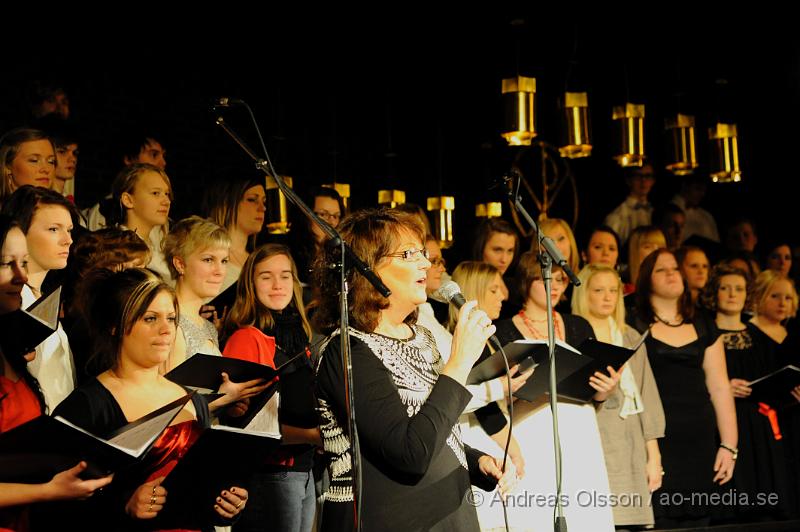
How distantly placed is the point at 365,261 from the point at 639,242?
3959 mm

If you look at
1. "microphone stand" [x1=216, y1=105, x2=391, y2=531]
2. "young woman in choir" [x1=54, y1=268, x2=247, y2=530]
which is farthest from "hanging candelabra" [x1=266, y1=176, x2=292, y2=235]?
"microphone stand" [x1=216, y1=105, x2=391, y2=531]

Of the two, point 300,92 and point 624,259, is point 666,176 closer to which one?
point 624,259

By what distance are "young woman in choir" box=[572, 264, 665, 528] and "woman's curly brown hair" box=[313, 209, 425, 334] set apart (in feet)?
6.99

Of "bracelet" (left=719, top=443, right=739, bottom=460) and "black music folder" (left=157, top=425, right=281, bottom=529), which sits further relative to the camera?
"bracelet" (left=719, top=443, right=739, bottom=460)

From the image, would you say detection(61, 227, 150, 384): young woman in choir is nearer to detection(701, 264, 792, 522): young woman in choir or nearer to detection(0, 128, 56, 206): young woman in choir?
detection(0, 128, 56, 206): young woman in choir

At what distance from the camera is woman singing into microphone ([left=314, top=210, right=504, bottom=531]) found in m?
2.28

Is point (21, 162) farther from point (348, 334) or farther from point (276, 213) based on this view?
point (348, 334)

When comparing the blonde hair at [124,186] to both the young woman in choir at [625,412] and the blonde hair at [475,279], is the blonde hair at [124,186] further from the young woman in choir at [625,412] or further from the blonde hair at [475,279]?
the young woman in choir at [625,412]

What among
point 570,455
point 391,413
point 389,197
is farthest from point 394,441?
point 389,197

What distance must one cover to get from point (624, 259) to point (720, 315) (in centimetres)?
145

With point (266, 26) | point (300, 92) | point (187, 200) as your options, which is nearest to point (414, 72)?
point (300, 92)

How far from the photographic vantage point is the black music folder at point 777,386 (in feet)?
17.2

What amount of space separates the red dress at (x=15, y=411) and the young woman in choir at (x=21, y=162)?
71.6 inches

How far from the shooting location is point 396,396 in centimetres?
232
